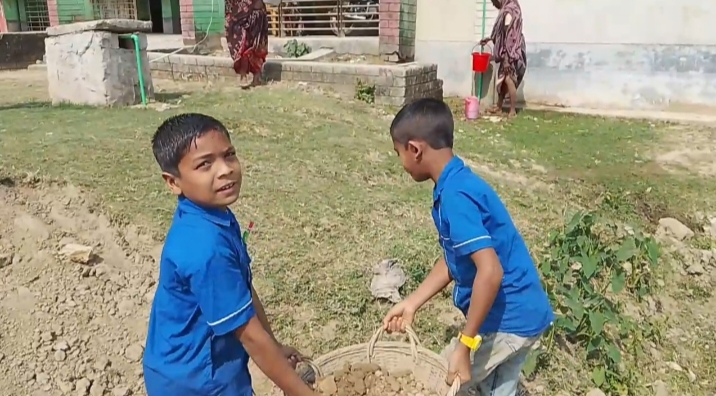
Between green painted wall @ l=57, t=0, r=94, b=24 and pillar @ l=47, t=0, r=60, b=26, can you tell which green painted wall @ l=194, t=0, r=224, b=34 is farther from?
pillar @ l=47, t=0, r=60, b=26

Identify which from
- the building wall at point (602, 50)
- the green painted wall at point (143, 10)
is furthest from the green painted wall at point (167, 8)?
the building wall at point (602, 50)

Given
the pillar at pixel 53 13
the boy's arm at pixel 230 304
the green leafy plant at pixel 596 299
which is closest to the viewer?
the boy's arm at pixel 230 304

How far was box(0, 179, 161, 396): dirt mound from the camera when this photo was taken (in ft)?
8.72

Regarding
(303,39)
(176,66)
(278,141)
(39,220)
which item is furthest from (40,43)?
(39,220)

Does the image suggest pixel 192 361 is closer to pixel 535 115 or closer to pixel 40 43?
pixel 535 115

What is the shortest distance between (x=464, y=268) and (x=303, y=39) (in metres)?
8.93

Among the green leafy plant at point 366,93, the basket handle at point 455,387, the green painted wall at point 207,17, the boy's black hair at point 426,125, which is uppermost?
the green painted wall at point 207,17

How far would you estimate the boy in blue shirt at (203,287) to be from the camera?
1.46 meters

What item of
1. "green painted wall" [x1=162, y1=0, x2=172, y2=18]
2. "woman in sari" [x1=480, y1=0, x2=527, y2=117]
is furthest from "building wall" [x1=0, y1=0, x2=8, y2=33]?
"woman in sari" [x1=480, y1=0, x2=527, y2=117]

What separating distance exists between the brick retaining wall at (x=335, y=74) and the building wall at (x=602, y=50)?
101 centimetres

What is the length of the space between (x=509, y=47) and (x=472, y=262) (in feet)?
Result: 21.9

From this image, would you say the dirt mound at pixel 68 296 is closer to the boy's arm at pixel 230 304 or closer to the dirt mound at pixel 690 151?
the boy's arm at pixel 230 304

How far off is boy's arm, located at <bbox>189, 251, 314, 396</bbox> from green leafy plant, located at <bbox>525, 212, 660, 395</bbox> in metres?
1.62

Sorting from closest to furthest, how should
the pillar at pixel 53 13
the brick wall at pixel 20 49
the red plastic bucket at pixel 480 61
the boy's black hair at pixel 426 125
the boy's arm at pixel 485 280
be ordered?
the boy's arm at pixel 485 280
the boy's black hair at pixel 426 125
the red plastic bucket at pixel 480 61
the brick wall at pixel 20 49
the pillar at pixel 53 13
